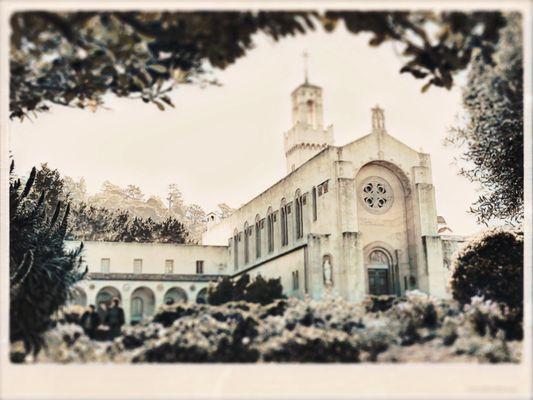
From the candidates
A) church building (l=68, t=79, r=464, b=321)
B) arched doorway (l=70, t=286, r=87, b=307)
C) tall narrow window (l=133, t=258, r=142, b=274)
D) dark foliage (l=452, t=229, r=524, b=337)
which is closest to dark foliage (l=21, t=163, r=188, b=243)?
church building (l=68, t=79, r=464, b=321)

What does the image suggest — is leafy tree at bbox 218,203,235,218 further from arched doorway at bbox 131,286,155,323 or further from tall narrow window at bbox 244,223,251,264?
arched doorway at bbox 131,286,155,323

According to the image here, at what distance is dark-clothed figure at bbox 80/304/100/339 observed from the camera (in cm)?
1102

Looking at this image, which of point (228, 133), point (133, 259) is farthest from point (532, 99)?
point (133, 259)

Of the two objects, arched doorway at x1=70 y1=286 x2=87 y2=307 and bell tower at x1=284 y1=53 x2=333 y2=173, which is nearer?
arched doorway at x1=70 y1=286 x2=87 y2=307

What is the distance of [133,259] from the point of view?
15.7 m

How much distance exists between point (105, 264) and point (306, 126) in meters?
15.3

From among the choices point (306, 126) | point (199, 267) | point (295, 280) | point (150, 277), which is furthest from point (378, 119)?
point (306, 126)

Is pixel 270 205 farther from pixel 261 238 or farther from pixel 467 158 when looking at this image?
pixel 467 158

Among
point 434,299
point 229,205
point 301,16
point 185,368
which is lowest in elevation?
point 185,368

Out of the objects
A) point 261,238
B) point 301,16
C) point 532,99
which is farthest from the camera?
point 261,238

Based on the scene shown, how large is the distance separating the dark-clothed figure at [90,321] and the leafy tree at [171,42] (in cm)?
360

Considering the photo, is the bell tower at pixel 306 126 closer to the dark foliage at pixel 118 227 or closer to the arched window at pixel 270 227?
the arched window at pixel 270 227

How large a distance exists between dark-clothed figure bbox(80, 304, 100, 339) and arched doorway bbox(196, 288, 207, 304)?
1.87 metres

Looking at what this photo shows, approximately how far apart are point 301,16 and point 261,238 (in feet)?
38.7
